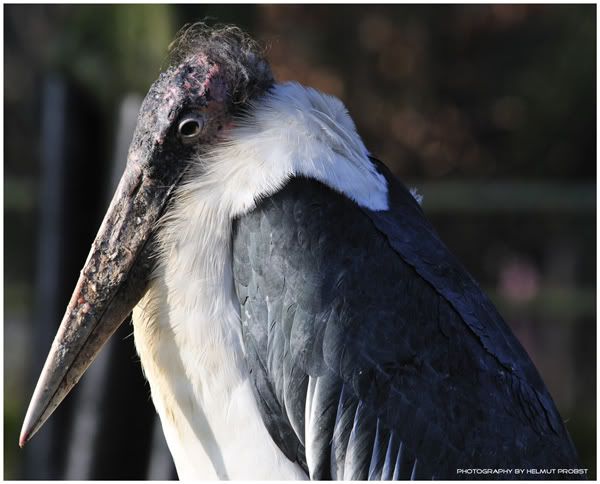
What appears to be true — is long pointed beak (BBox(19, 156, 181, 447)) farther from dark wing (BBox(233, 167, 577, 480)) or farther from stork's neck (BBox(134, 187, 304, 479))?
dark wing (BBox(233, 167, 577, 480))

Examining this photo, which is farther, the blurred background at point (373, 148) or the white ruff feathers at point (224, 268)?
the blurred background at point (373, 148)

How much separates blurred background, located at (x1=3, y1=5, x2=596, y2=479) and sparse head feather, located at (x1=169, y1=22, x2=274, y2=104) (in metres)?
0.23

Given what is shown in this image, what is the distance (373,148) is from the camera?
1023 centimetres

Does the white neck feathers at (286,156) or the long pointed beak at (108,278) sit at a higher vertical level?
the white neck feathers at (286,156)

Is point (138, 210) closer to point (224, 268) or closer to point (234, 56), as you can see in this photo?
point (224, 268)

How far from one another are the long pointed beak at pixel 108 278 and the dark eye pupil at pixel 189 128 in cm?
11

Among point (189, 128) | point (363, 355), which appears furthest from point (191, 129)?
point (363, 355)

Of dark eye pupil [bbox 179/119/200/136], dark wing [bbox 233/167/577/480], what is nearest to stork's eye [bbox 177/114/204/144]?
dark eye pupil [bbox 179/119/200/136]

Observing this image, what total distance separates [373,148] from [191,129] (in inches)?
300

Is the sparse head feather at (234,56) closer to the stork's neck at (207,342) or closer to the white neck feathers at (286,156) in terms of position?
the white neck feathers at (286,156)

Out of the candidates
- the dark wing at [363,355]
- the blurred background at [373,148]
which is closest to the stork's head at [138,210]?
the dark wing at [363,355]

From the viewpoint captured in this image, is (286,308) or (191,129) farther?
(191,129)

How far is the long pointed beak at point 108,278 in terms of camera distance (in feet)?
8.80

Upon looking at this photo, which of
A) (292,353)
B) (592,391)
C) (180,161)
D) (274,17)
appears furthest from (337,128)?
(274,17)
